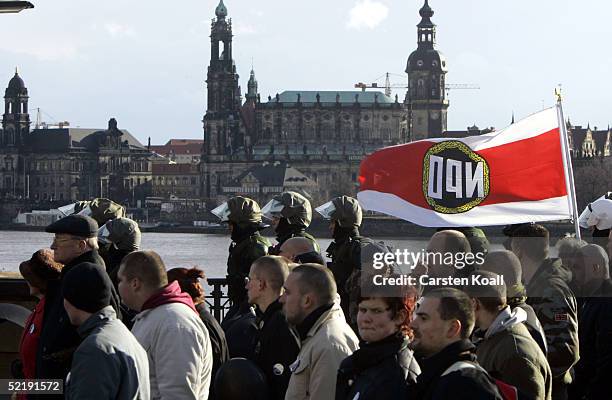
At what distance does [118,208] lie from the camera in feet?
28.5

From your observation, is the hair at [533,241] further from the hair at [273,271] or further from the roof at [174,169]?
the roof at [174,169]

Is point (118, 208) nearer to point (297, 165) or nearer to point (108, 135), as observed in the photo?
point (297, 165)

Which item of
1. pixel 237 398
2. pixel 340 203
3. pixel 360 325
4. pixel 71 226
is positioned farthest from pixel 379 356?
pixel 340 203

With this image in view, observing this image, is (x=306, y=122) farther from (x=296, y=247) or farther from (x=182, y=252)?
(x=296, y=247)

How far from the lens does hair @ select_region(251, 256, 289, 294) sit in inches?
236

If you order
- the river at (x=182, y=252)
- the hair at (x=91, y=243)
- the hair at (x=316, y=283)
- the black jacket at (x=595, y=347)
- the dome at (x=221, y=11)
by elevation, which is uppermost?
the dome at (x=221, y=11)

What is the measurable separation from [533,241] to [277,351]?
4.67 ft

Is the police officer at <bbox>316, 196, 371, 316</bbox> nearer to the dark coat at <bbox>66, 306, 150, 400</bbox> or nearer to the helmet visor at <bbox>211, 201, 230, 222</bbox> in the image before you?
the helmet visor at <bbox>211, 201, 230, 222</bbox>

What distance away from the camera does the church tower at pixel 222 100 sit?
398 feet

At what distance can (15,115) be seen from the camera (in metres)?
132

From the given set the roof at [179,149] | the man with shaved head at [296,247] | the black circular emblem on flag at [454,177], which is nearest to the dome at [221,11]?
the roof at [179,149]

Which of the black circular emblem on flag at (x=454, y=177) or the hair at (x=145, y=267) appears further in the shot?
the black circular emblem on flag at (x=454, y=177)

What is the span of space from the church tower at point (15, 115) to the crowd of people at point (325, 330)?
419 feet

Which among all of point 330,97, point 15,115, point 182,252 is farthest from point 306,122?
point 182,252
